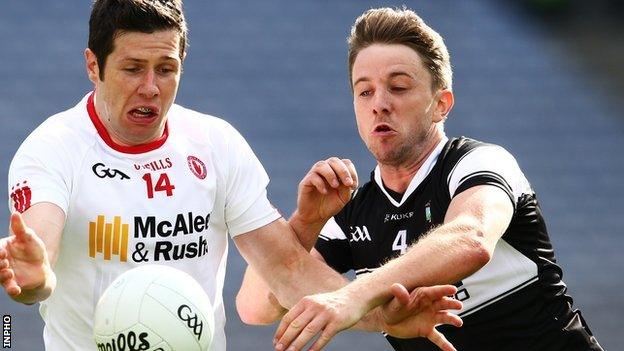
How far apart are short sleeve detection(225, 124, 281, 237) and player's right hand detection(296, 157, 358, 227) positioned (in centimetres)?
20

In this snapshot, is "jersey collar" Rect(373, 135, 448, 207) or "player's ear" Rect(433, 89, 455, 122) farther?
"player's ear" Rect(433, 89, 455, 122)

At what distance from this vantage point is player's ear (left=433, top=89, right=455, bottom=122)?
5547 mm

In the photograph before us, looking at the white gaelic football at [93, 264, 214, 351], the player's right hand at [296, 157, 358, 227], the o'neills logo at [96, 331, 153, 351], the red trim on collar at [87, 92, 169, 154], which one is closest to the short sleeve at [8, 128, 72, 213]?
the red trim on collar at [87, 92, 169, 154]

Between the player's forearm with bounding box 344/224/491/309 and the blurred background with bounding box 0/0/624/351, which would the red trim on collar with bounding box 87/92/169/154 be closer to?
the player's forearm with bounding box 344/224/491/309

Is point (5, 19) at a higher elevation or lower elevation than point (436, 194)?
higher

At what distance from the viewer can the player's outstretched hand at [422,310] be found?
425 cm

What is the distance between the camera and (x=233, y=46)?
51.6 feet

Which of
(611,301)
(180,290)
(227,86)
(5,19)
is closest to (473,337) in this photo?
(180,290)

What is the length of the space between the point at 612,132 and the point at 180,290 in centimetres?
1318

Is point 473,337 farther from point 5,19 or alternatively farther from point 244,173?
point 5,19

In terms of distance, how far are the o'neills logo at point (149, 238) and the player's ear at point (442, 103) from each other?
1408mm

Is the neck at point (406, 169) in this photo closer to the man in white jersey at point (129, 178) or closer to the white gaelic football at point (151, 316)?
the man in white jersey at point (129, 178)

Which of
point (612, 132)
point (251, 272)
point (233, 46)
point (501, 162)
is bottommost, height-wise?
point (251, 272)

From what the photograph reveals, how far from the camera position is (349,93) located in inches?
616
